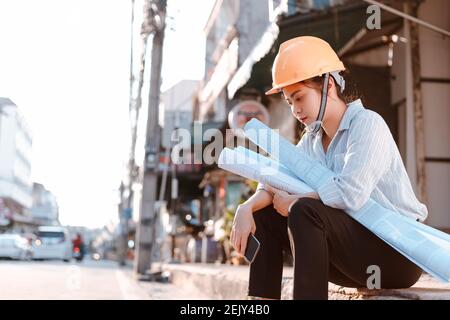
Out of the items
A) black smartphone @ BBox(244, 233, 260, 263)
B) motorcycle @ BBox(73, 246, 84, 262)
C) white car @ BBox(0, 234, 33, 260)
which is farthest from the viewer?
motorcycle @ BBox(73, 246, 84, 262)

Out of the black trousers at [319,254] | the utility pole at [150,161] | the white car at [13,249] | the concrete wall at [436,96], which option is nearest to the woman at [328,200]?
the black trousers at [319,254]

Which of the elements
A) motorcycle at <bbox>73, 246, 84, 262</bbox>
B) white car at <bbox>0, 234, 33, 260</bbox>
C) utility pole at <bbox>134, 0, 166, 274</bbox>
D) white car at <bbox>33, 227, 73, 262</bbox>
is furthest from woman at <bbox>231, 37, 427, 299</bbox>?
motorcycle at <bbox>73, 246, 84, 262</bbox>

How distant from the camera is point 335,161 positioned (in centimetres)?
254

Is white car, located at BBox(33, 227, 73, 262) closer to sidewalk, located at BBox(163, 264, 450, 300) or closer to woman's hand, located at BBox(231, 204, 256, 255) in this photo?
sidewalk, located at BBox(163, 264, 450, 300)

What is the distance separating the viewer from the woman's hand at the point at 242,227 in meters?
2.57

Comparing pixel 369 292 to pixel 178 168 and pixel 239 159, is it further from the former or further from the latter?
pixel 178 168

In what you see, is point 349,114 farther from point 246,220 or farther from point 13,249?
point 13,249

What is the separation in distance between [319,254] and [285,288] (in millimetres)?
1689

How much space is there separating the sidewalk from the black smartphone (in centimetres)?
A: 54

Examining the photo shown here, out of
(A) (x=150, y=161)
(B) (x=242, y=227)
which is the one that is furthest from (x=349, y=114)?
(A) (x=150, y=161)

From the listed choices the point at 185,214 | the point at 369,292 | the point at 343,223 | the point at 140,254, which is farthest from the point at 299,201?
the point at 185,214

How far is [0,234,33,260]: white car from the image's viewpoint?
22672 millimetres

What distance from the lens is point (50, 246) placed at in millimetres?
23734
